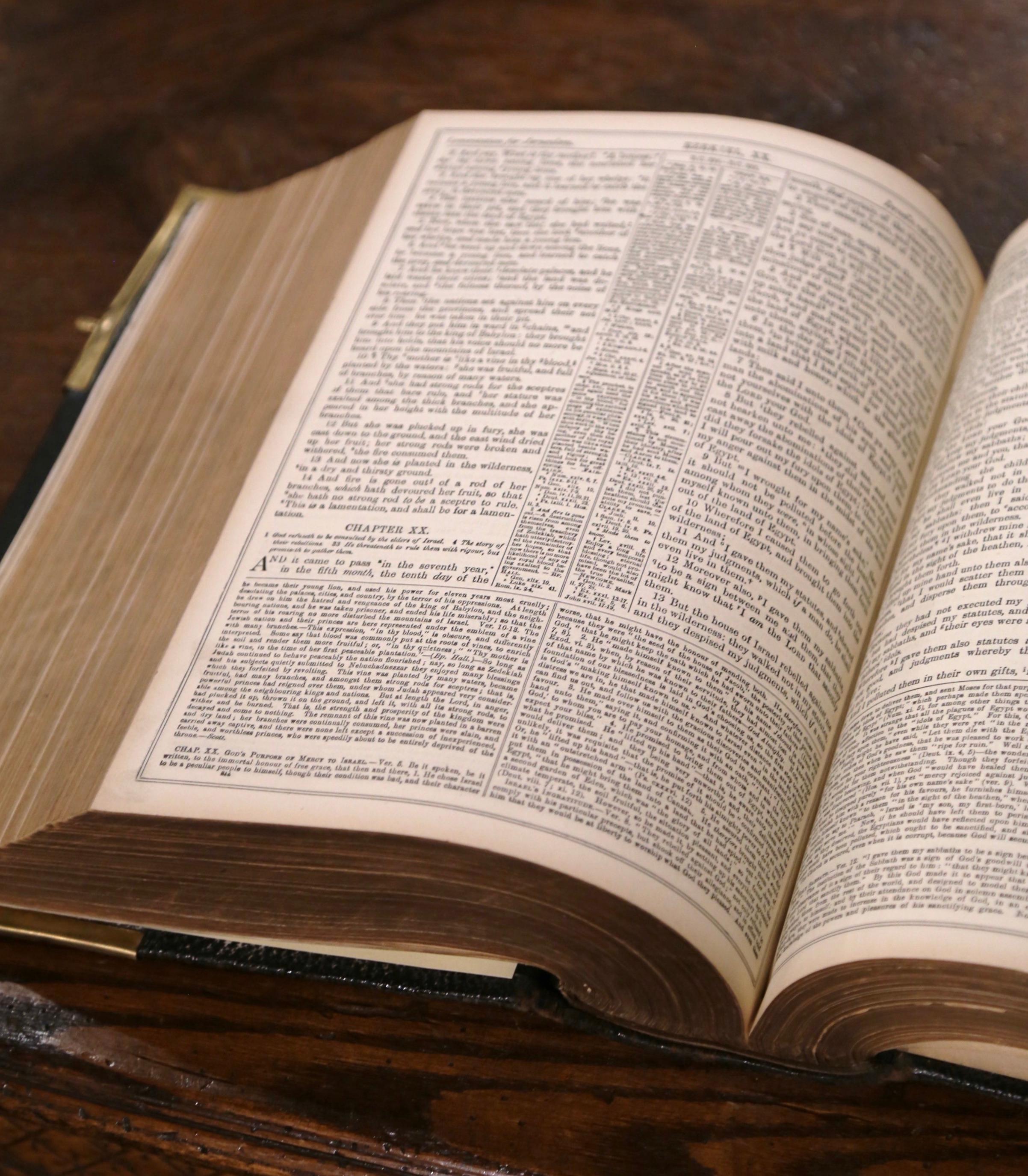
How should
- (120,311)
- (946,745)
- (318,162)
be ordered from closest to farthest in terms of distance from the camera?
(946,745) < (120,311) < (318,162)

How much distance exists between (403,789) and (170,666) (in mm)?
144

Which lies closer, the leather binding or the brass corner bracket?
the leather binding

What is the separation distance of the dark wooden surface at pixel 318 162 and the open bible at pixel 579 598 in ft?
0.14

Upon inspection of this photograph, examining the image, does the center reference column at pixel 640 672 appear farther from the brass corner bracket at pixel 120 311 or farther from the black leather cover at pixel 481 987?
the brass corner bracket at pixel 120 311

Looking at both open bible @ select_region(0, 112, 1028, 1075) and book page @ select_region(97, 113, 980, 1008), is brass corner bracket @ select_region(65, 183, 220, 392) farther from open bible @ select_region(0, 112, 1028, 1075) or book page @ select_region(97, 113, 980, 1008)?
book page @ select_region(97, 113, 980, 1008)

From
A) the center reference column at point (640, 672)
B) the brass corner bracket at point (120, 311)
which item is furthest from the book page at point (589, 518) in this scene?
the brass corner bracket at point (120, 311)

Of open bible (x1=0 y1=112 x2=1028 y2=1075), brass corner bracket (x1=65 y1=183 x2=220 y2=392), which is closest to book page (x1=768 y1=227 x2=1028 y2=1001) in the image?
open bible (x1=0 y1=112 x2=1028 y2=1075)

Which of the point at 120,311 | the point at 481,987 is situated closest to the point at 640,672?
the point at 481,987

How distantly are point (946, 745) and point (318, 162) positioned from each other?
2.00ft

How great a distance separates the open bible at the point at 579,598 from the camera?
22.3 inches

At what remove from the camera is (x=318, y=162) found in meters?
0.95

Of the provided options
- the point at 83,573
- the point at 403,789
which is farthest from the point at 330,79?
the point at 403,789

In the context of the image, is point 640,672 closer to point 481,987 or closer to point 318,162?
point 481,987

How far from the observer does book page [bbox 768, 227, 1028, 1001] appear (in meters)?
0.53
